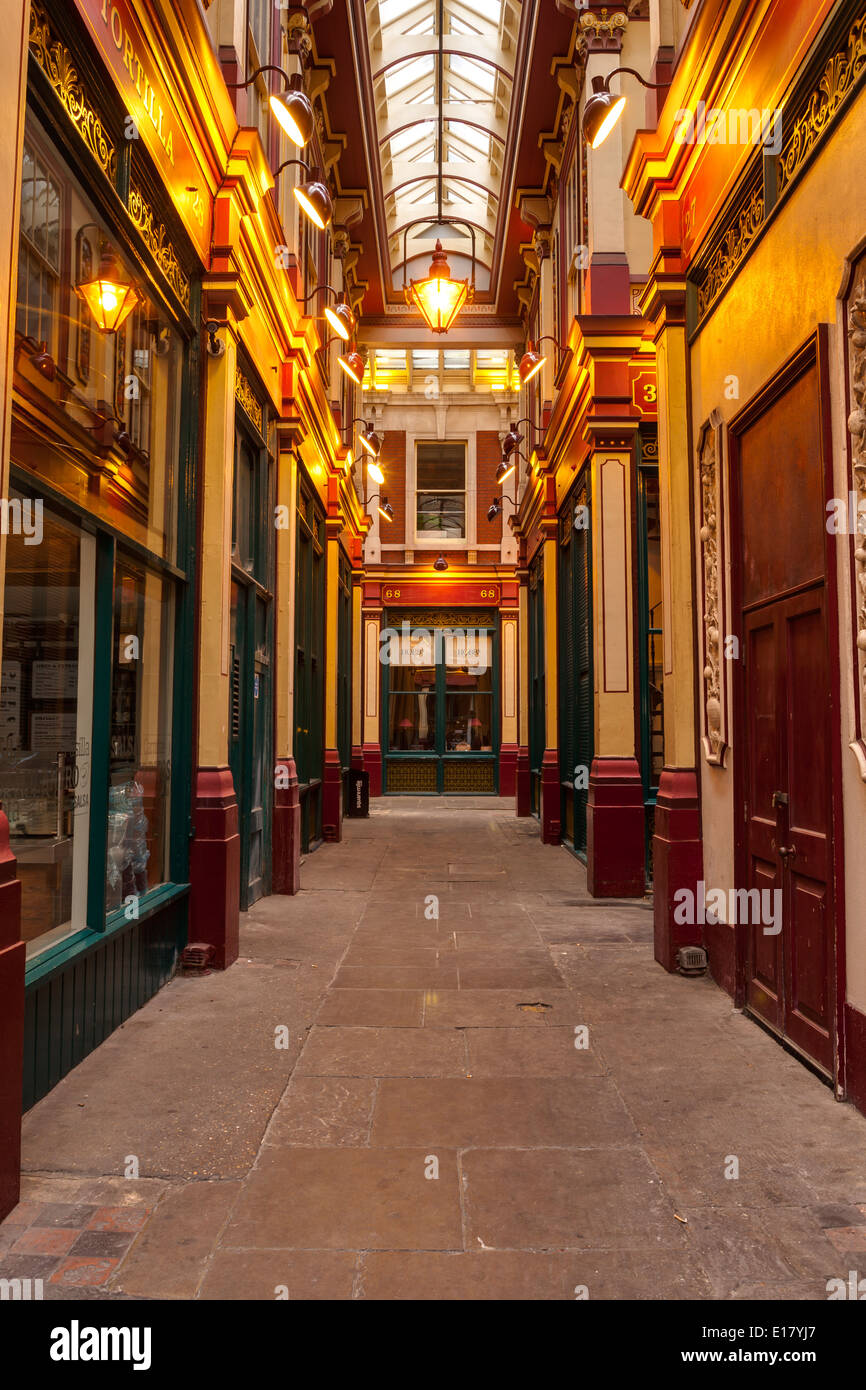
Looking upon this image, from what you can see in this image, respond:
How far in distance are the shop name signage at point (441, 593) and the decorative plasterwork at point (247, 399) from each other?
14.3 m

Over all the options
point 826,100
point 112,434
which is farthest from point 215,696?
point 826,100

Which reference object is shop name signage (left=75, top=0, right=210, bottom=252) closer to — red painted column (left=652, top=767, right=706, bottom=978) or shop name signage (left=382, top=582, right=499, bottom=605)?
red painted column (left=652, top=767, right=706, bottom=978)

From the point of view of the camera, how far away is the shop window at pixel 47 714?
430cm

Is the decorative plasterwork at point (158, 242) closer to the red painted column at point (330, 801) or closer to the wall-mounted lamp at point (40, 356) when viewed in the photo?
the wall-mounted lamp at point (40, 356)

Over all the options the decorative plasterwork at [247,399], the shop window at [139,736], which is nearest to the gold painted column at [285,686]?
the decorative plasterwork at [247,399]

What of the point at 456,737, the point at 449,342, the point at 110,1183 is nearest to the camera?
the point at 110,1183

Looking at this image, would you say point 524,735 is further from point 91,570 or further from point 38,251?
point 38,251

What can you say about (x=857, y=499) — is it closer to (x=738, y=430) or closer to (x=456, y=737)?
(x=738, y=430)

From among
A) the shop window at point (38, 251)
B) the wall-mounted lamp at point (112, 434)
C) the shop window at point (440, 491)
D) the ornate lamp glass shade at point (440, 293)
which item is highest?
the shop window at point (440, 491)

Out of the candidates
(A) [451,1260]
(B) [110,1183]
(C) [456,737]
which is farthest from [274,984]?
(C) [456,737]

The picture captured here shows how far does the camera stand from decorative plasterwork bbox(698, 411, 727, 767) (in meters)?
6.13

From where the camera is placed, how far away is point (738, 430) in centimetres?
581

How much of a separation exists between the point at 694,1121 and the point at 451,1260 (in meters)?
1.52

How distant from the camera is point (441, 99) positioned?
49.2ft
